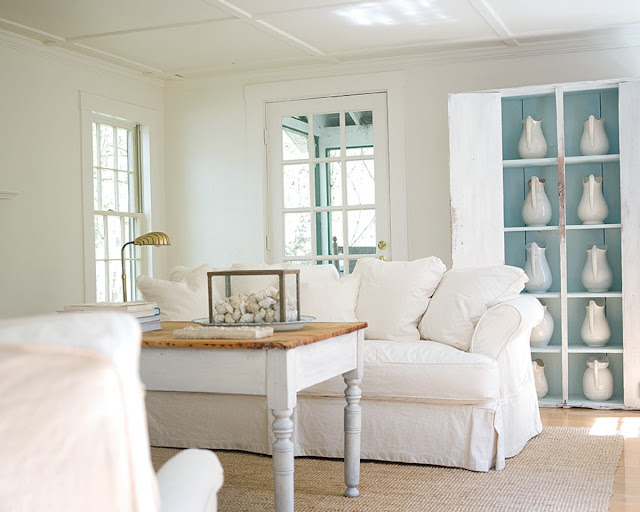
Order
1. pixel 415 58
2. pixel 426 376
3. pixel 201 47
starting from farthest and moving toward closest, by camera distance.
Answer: pixel 415 58
pixel 201 47
pixel 426 376

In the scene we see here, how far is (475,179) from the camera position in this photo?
16.2 feet

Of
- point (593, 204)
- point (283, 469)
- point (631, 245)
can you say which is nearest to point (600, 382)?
point (631, 245)

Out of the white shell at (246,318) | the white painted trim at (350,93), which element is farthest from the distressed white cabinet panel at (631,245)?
the white shell at (246,318)

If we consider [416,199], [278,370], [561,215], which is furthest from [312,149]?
[278,370]

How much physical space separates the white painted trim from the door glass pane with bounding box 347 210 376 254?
0.17 meters

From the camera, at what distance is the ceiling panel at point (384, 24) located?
4383 millimetres

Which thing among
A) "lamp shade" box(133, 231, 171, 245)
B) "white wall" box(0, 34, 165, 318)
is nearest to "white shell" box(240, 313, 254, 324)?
"lamp shade" box(133, 231, 171, 245)

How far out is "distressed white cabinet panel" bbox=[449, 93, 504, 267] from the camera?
192 inches

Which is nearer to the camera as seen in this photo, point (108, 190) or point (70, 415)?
point (70, 415)

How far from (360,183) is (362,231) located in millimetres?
355

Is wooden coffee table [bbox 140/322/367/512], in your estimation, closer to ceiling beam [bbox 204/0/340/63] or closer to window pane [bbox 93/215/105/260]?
ceiling beam [bbox 204/0/340/63]

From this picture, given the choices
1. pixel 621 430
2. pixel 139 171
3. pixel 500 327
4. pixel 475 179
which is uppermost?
pixel 139 171

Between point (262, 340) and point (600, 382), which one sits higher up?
point (262, 340)

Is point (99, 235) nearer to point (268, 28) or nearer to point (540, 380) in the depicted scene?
point (268, 28)
